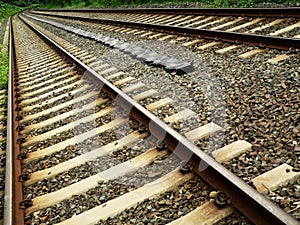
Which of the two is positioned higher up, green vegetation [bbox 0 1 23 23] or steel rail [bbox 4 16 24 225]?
green vegetation [bbox 0 1 23 23]

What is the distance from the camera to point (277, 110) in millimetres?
3611

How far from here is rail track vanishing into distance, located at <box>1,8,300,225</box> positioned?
2.61 m

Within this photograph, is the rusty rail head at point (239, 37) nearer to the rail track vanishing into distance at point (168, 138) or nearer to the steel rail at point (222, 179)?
the rail track vanishing into distance at point (168, 138)

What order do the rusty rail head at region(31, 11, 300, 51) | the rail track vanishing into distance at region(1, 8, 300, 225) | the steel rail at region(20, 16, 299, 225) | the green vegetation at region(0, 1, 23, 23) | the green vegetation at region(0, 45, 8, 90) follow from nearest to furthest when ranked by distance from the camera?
the steel rail at region(20, 16, 299, 225) → the rail track vanishing into distance at region(1, 8, 300, 225) → the rusty rail head at region(31, 11, 300, 51) → the green vegetation at region(0, 45, 8, 90) → the green vegetation at region(0, 1, 23, 23)

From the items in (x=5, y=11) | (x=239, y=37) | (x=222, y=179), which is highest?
(x=5, y=11)

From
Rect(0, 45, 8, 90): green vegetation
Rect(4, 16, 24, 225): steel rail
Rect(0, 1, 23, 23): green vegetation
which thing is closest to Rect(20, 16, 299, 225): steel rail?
Rect(4, 16, 24, 225): steel rail

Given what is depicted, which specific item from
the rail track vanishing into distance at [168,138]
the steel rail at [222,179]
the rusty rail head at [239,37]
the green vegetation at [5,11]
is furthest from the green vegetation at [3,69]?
the green vegetation at [5,11]

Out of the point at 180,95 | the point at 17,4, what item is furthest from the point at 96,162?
the point at 17,4

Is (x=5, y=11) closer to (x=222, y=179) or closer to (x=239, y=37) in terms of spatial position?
(x=239, y=37)

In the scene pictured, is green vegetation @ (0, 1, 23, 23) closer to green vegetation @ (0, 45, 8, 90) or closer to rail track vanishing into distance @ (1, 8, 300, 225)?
green vegetation @ (0, 45, 8, 90)

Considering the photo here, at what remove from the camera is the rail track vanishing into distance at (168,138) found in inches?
103

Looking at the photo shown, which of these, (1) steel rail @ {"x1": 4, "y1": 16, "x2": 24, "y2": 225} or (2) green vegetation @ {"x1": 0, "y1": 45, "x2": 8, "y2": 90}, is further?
(2) green vegetation @ {"x1": 0, "y1": 45, "x2": 8, "y2": 90}

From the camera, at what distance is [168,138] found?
10.9 ft

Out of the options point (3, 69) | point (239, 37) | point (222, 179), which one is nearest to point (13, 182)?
point (222, 179)
